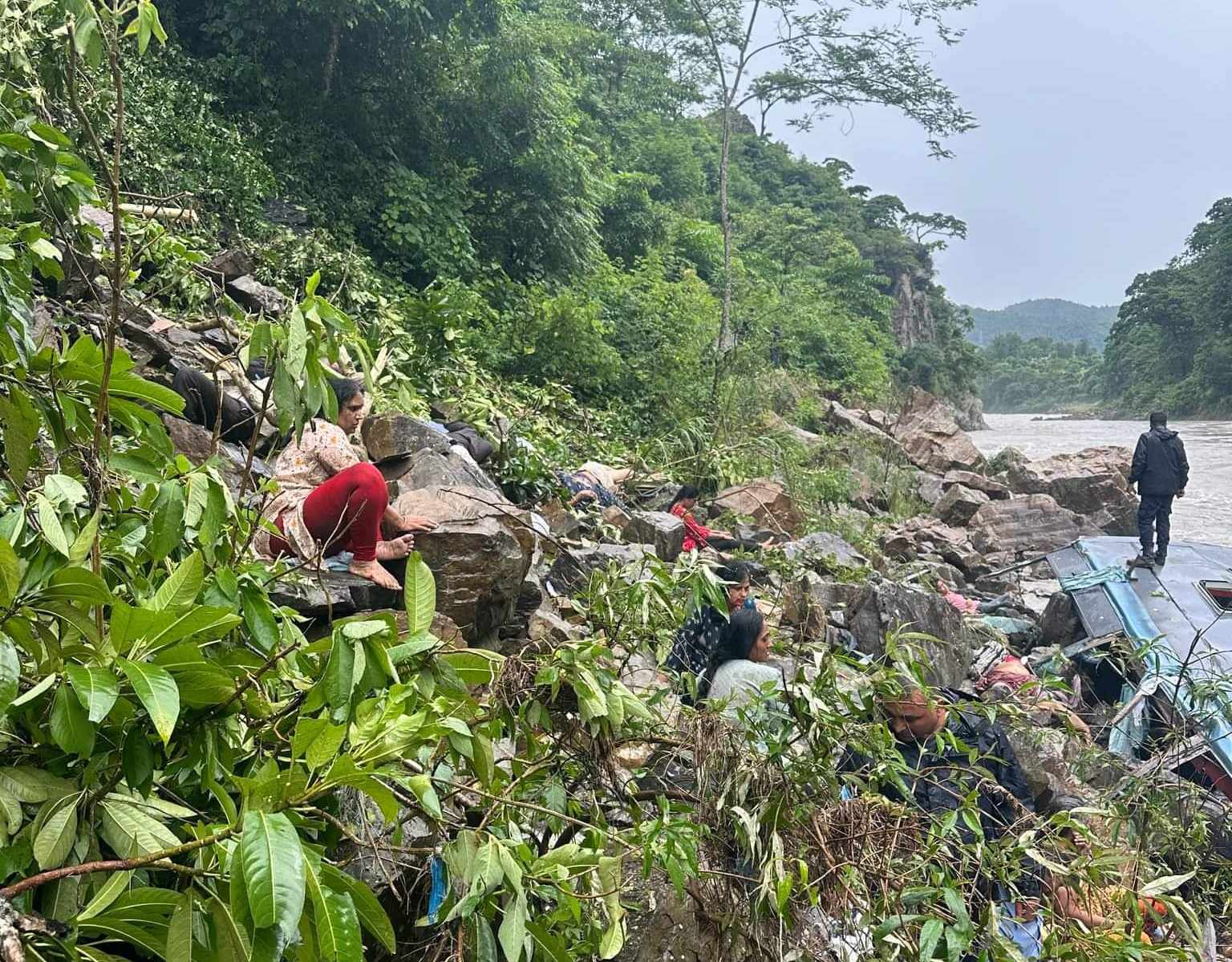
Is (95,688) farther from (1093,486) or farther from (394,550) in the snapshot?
(1093,486)

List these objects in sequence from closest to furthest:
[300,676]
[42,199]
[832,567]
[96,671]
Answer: [96,671] < [300,676] < [42,199] < [832,567]

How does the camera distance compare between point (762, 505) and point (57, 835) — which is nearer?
point (57, 835)

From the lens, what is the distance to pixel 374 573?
3252 millimetres

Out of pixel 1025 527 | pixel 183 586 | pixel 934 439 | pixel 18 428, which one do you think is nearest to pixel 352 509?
pixel 18 428

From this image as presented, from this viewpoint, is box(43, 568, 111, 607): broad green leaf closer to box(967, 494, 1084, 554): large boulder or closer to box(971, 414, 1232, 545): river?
box(967, 494, 1084, 554): large boulder

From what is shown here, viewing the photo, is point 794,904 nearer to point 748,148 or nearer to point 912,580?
point 912,580

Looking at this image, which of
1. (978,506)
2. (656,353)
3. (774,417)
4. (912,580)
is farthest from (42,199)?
(978,506)

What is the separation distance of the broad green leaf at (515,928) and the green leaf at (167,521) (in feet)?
2.67

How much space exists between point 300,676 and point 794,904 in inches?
46.1

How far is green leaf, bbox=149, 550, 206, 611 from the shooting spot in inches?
46.3

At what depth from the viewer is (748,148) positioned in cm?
3947

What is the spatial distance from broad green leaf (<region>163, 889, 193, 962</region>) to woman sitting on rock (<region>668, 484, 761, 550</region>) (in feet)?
18.6

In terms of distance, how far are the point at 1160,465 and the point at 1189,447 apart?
22.3 meters

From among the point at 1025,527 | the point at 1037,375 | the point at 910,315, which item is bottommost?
the point at 1025,527
